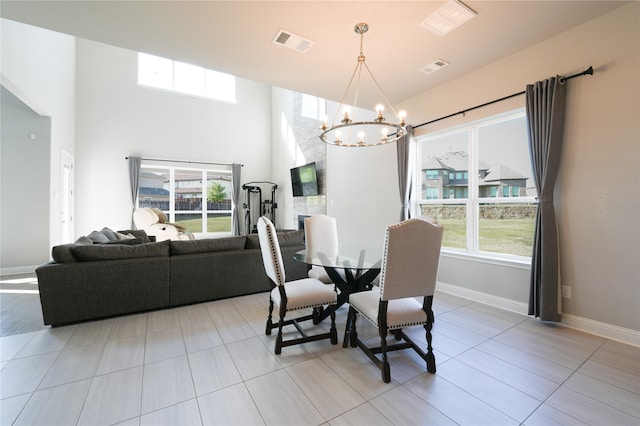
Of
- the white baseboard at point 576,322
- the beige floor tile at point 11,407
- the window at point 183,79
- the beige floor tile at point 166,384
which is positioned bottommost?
the beige floor tile at point 166,384

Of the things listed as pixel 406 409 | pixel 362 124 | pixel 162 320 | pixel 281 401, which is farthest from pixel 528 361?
pixel 162 320

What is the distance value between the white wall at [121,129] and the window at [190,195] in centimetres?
39

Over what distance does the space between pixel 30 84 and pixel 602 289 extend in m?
7.32

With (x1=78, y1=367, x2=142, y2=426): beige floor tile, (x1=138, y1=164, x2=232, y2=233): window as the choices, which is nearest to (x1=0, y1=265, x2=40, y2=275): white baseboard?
(x1=138, y1=164, x2=232, y2=233): window

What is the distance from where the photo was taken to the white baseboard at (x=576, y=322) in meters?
2.23

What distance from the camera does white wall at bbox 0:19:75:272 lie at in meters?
3.39

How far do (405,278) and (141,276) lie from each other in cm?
272

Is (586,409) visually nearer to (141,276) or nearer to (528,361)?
(528,361)

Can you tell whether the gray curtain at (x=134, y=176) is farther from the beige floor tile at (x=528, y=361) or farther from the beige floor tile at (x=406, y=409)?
the beige floor tile at (x=528, y=361)

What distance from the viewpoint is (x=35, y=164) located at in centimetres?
443

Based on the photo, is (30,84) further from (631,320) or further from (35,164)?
(631,320)

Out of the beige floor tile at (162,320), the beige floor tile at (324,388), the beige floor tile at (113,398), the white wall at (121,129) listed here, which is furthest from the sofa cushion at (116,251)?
the white wall at (121,129)

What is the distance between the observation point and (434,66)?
3188mm

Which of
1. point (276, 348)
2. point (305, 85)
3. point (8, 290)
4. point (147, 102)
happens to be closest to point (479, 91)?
point (305, 85)
